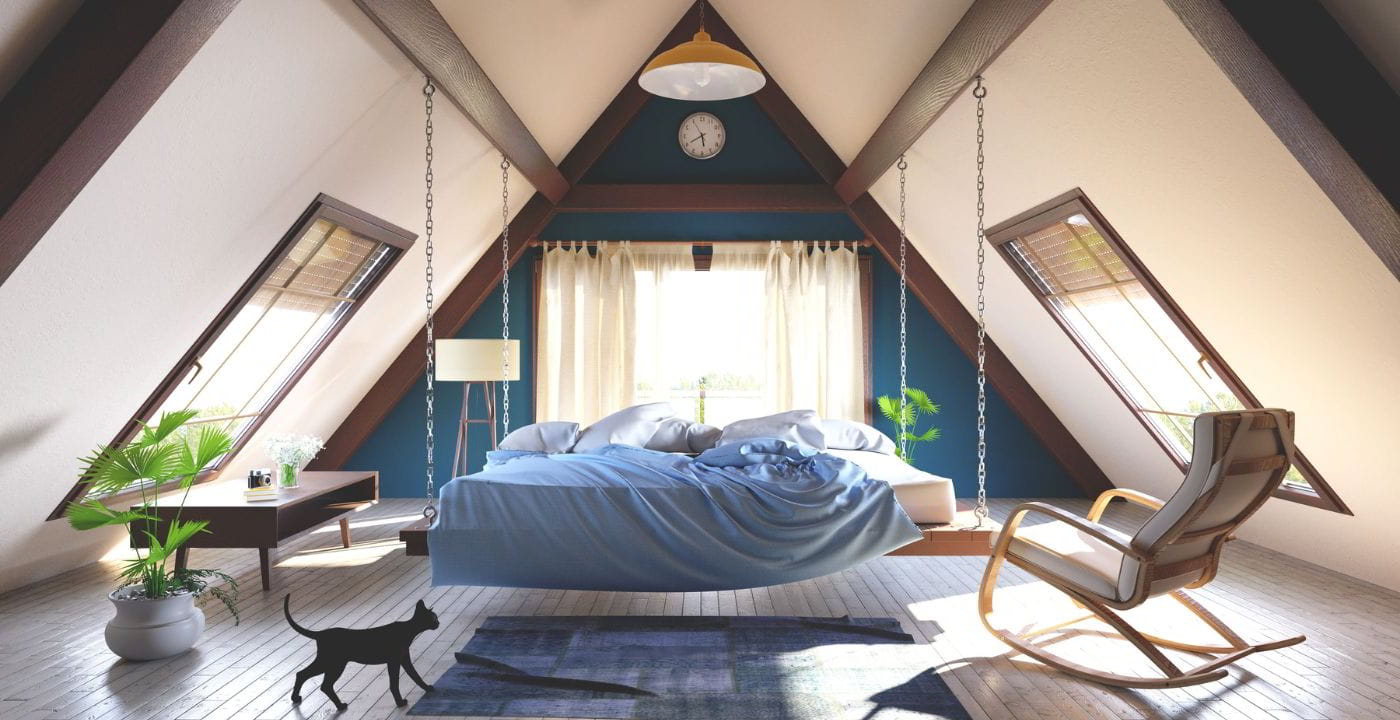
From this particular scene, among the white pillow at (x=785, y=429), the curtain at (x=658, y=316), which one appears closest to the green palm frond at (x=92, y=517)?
the white pillow at (x=785, y=429)

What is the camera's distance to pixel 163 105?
112 inches

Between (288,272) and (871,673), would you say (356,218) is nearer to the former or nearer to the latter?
(288,272)

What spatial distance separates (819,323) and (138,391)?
451 cm

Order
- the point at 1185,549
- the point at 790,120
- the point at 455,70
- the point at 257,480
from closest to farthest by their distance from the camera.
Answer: the point at 1185,549
the point at 455,70
the point at 257,480
the point at 790,120

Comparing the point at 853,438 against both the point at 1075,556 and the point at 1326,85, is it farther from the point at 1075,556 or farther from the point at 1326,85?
the point at 1326,85

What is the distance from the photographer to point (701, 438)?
5367 mm

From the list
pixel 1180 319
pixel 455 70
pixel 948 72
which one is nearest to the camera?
pixel 455 70

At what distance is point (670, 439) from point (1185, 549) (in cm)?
295

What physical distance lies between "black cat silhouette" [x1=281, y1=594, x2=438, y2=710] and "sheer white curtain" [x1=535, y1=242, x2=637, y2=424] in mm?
4089

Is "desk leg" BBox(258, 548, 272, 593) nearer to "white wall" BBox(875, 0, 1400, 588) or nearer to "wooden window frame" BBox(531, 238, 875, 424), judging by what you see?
"wooden window frame" BBox(531, 238, 875, 424)

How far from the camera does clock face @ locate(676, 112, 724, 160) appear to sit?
6.99 meters

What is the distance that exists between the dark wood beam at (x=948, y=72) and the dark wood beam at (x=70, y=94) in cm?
274

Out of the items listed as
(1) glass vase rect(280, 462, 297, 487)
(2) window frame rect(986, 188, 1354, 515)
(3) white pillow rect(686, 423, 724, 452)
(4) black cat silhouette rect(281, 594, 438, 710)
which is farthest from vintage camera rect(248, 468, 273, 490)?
(2) window frame rect(986, 188, 1354, 515)

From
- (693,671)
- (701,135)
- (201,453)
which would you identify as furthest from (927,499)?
(701,135)
